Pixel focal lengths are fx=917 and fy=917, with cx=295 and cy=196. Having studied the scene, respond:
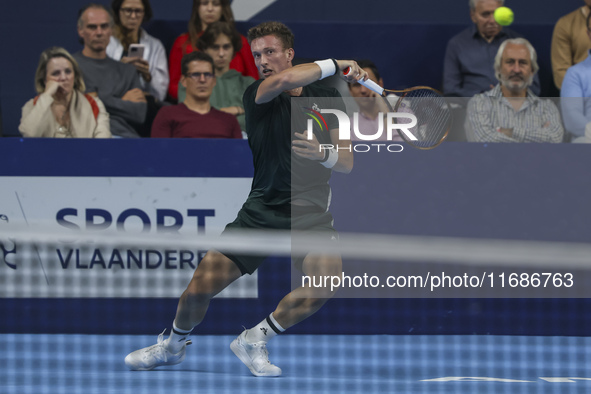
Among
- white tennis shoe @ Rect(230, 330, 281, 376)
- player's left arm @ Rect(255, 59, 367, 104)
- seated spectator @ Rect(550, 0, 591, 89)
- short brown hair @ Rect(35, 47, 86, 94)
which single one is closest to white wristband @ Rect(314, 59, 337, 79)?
player's left arm @ Rect(255, 59, 367, 104)

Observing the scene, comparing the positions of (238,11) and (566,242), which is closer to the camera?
(566,242)

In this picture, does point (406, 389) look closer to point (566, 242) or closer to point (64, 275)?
point (566, 242)

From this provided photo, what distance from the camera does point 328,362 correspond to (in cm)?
542

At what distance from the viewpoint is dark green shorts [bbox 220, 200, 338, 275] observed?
4660 mm

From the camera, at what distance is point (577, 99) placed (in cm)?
629

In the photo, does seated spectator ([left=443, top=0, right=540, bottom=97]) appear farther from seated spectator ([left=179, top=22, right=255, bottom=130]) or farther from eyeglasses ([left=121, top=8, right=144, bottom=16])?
eyeglasses ([left=121, top=8, right=144, bottom=16])

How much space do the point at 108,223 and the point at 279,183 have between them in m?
1.74

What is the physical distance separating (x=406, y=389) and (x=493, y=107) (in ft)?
7.34

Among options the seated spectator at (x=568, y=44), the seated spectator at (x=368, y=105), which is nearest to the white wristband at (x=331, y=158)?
the seated spectator at (x=368, y=105)

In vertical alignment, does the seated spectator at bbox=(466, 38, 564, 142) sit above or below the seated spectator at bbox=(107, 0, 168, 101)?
below

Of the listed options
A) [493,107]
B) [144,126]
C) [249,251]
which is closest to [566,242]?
[493,107]

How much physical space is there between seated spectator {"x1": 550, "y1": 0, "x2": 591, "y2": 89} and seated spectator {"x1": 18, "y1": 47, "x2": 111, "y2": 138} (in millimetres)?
3456

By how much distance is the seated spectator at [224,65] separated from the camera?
6.66m

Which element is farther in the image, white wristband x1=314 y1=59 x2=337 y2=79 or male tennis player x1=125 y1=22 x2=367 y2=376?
male tennis player x1=125 y1=22 x2=367 y2=376
